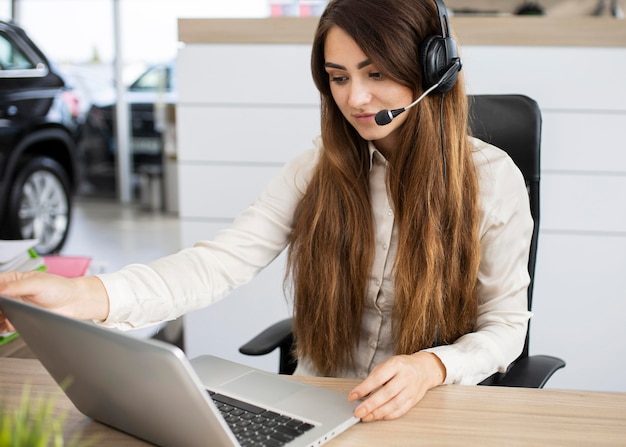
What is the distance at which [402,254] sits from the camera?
1227mm

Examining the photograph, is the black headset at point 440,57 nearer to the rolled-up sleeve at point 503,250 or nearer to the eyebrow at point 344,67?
the eyebrow at point 344,67

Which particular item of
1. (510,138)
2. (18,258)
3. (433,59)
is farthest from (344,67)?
(18,258)

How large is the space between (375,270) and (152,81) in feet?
17.3

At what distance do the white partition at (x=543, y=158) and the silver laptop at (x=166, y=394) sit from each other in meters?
1.41

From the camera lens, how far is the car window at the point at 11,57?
3699mm

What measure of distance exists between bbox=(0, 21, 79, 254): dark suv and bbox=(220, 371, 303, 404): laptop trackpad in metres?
3.28

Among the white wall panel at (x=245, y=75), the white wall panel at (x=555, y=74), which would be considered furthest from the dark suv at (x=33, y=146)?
the white wall panel at (x=555, y=74)

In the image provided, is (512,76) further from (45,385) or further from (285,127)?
(45,385)

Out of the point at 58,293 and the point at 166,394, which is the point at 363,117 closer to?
the point at 58,293

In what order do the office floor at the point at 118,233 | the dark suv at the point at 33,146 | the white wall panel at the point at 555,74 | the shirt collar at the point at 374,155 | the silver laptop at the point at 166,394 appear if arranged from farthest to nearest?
1. the office floor at the point at 118,233
2. the dark suv at the point at 33,146
3. the white wall panel at the point at 555,74
4. the shirt collar at the point at 374,155
5. the silver laptop at the point at 166,394

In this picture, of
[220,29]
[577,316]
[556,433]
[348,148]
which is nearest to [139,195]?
[220,29]

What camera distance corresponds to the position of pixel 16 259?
50.9 inches

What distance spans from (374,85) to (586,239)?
1.27 meters

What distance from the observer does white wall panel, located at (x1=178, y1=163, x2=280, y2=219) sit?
7.59ft
